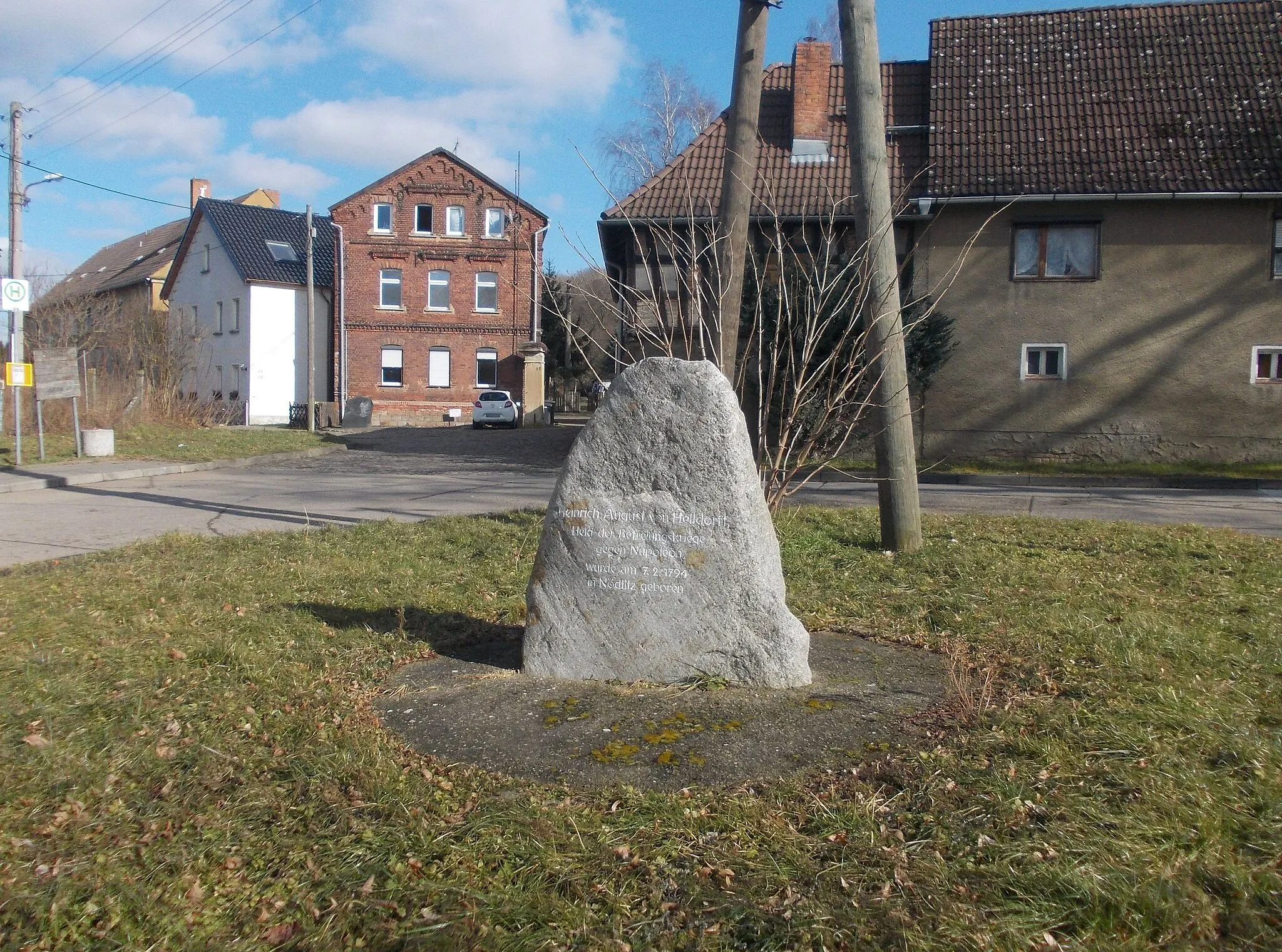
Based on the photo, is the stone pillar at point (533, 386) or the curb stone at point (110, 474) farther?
the stone pillar at point (533, 386)

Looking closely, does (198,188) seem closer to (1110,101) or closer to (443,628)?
(1110,101)

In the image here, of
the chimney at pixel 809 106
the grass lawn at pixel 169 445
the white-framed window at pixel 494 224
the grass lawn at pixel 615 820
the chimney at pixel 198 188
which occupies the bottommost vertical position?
the grass lawn at pixel 615 820

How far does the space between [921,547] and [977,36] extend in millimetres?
19213

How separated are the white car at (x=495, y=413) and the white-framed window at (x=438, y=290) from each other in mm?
6244

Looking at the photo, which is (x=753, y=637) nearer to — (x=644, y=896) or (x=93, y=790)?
(x=644, y=896)

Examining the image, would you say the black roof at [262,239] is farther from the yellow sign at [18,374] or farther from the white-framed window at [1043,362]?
the white-framed window at [1043,362]

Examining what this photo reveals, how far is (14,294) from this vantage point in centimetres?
1861

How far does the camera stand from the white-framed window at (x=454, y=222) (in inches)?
1713

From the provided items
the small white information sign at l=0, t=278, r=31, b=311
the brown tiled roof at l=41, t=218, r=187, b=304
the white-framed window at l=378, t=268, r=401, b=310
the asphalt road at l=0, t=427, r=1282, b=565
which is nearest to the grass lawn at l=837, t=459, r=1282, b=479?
the asphalt road at l=0, t=427, r=1282, b=565

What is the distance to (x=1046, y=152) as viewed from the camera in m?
21.3

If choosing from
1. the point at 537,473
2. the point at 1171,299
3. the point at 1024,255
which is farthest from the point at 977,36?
the point at 537,473

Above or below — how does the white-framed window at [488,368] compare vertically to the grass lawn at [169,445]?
above

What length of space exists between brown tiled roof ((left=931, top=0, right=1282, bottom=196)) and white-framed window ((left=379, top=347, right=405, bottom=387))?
1051 inches

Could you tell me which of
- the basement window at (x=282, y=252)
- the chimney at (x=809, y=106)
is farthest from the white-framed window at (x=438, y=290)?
the chimney at (x=809, y=106)
